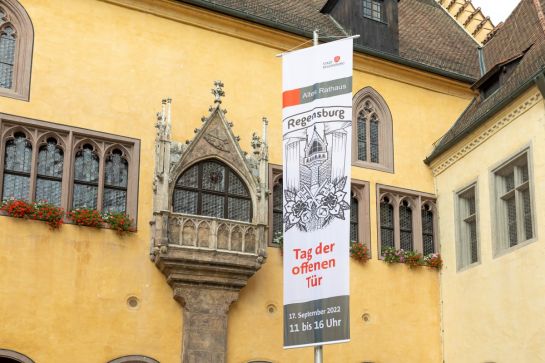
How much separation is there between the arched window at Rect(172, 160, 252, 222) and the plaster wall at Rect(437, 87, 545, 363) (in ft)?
14.7

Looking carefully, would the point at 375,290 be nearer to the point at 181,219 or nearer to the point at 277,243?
the point at 277,243

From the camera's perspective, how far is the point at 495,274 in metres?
15.4

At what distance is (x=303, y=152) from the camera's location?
12367mm

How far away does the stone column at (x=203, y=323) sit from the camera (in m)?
14.4

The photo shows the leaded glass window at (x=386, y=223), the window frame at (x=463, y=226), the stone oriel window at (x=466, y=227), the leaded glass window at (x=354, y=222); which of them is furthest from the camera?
the leaded glass window at (x=386, y=223)

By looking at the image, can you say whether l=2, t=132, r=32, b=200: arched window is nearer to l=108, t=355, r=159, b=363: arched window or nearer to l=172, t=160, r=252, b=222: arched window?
l=172, t=160, r=252, b=222: arched window

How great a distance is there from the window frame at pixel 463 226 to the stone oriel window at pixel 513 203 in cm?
59

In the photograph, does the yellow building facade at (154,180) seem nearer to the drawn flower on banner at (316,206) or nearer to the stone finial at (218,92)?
the stone finial at (218,92)

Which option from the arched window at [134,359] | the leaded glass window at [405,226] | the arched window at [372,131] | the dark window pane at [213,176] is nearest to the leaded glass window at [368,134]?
the arched window at [372,131]

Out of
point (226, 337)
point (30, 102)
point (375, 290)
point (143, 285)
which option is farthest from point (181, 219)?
point (375, 290)

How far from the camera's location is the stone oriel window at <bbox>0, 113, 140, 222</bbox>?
14070 millimetres

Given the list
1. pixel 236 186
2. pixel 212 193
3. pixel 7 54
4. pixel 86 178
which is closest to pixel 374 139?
pixel 236 186

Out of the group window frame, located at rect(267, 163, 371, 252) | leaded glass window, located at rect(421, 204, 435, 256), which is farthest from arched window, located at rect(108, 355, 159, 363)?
leaded glass window, located at rect(421, 204, 435, 256)

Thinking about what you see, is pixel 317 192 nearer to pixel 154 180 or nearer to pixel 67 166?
pixel 154 180
